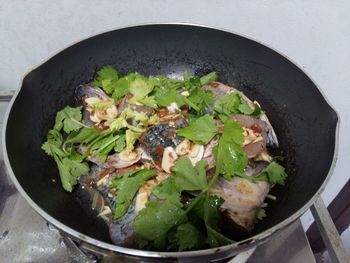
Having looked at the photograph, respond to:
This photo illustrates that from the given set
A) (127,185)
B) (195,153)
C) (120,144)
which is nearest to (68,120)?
(120,144)

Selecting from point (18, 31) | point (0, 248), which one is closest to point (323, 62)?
point (18, 31)

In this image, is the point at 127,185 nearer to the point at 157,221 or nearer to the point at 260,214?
the point at 157,221

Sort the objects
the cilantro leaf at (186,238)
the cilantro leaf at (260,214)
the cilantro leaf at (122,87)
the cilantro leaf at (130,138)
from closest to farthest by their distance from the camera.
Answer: the cilantro leaf at (186,238) < the cilantro leaf at (260,214) < the cilantro leaf at (130,138) < the cilantro leaf at (122,87)

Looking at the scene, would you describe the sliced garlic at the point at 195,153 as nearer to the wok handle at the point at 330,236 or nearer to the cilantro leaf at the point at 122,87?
the cilantro leaf at the point at 122,87

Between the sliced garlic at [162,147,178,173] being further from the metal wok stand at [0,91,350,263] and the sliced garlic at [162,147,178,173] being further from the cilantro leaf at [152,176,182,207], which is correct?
the metal wok stand at [0,91,350,263]

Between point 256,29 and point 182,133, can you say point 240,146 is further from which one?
point 256,29

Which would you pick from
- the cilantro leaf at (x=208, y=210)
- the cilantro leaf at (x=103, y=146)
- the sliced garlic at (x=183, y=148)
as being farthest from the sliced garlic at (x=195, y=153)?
the cilantro leaf at (x=103, y=146)
